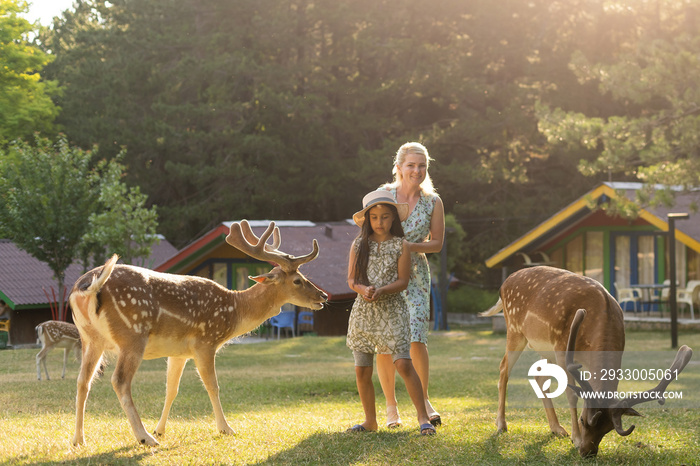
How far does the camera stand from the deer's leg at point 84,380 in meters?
5.65

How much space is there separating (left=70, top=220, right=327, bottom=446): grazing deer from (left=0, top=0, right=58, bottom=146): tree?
19821mm

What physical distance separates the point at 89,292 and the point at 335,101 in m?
30.1

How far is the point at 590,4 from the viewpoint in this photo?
34.0 m

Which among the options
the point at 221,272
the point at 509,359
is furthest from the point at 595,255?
the point at 509,359

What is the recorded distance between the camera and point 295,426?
6668 millimetres

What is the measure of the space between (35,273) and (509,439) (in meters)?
19.6

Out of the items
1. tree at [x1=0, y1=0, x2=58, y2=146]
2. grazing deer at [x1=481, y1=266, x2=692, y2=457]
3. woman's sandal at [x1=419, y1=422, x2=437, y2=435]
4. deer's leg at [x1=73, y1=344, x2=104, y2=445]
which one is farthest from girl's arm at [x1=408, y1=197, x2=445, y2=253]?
tree at [x1=0, y1=0, x2=58, y2=146]

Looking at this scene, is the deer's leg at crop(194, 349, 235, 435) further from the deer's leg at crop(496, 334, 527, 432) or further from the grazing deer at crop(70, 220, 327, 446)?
the deer's leg at crop(496, 334, 527, 432)

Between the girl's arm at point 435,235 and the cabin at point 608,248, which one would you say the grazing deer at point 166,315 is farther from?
the cabin at point 608,248

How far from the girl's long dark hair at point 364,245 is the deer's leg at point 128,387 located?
5.31 ft

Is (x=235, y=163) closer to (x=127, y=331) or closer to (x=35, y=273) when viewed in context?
(x=35, y=273)

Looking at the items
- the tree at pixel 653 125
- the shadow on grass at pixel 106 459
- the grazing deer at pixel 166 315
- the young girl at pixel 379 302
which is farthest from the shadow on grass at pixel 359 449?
the tree at pixel 653 125

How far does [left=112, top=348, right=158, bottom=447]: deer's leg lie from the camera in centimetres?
559

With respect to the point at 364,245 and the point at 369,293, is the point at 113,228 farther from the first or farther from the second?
the point at 369,293
